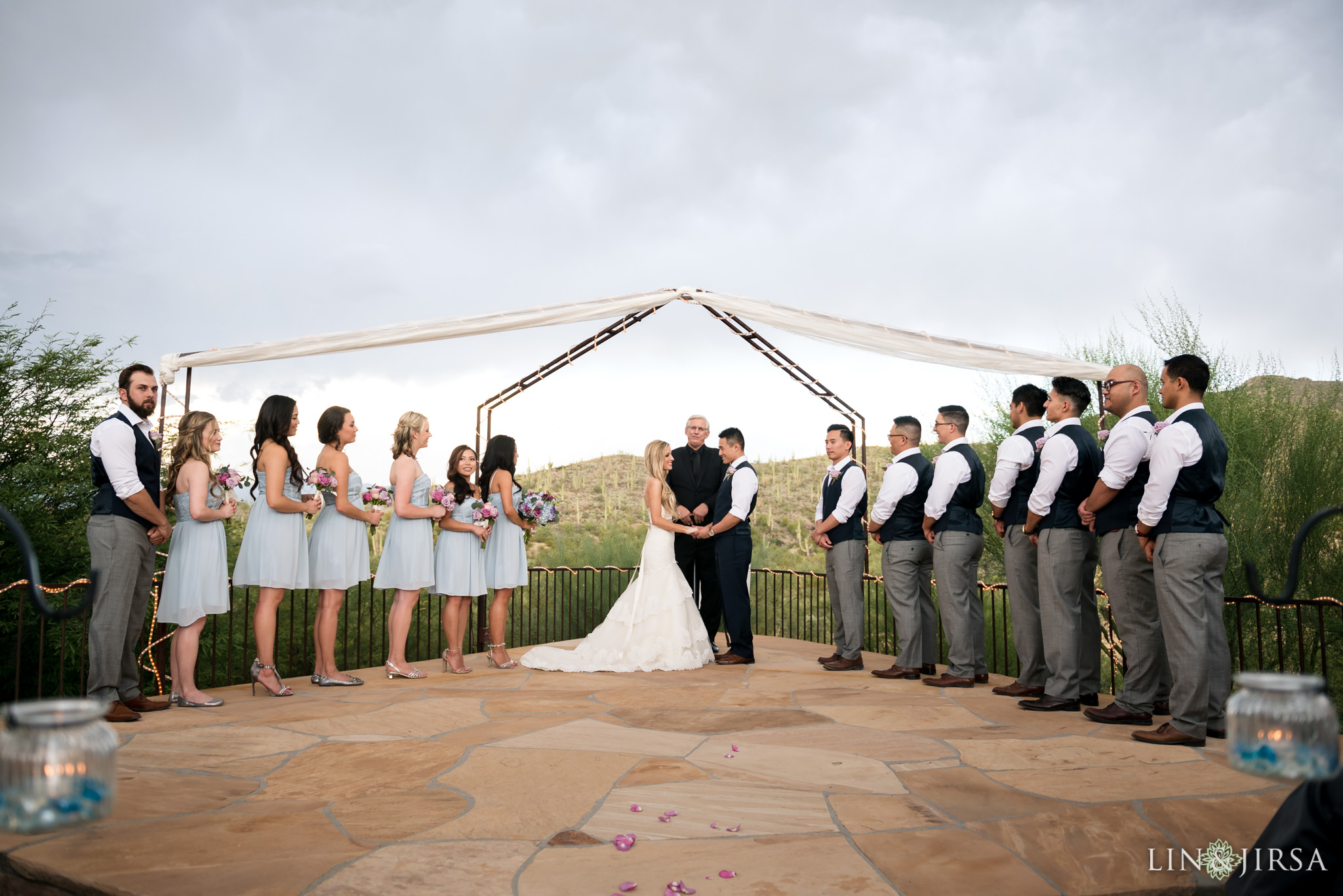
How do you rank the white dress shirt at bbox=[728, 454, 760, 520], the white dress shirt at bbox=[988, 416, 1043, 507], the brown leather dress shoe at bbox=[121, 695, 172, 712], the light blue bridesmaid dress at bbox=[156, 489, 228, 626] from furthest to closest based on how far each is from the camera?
the white dress shirt at bbox=[728, 454, 760, 520] < the white dress shirt at bbox=[988, 416, 1043, 507] < the light blue bridesmaid dress at bbox=[156, 489, 228, 626] < the brown leather dress shoe at bbox=[121, 695, 172, 712]

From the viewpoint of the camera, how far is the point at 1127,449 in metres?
5.07

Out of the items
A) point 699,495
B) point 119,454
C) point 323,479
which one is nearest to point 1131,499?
point 699,495

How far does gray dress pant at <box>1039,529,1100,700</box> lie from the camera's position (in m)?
5.62

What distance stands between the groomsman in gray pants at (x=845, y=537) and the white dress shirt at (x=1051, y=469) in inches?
69.2

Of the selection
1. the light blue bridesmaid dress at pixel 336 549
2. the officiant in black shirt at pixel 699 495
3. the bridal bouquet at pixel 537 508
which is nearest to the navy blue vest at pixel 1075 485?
the officiant in black shirt at pixel 699 495

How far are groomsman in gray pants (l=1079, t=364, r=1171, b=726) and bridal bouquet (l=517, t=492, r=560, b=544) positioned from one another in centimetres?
432

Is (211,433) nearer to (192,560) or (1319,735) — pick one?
(192,560)

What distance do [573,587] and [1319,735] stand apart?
1048cm

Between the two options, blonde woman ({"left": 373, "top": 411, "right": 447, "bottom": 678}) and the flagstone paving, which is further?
blonde woman ({"left": 373, "top": 411, "right": 447, "bottom": 678})

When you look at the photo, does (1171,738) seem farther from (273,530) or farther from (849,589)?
(273,530)

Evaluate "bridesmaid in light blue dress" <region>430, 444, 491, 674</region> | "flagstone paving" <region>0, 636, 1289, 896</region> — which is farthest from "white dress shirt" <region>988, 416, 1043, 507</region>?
"bridesmaid in light blue dress" <region>430, 444, 491, 674</region>

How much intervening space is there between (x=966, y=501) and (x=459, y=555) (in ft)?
13.8

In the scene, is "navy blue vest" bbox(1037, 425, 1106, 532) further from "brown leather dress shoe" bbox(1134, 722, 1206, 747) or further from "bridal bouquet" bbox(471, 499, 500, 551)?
"bridal bouquet" bbox(471, 499, 500, 551)

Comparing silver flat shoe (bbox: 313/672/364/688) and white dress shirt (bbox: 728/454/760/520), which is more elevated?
white dress shirt (bbox: 728/454/760/520)
